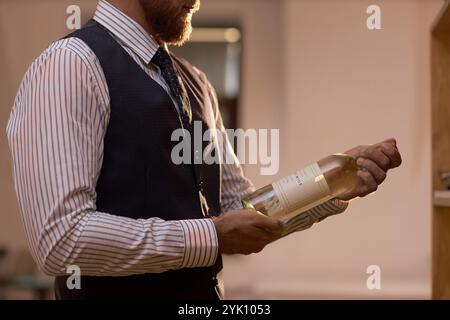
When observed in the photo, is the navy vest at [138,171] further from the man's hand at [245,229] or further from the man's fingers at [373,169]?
A: the man's fingers at [373,169]

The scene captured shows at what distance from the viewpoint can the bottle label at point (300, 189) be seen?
1.06 meters

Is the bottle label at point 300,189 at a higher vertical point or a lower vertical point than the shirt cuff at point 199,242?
higher

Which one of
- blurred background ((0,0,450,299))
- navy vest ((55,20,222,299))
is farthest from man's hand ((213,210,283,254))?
blurred background ((0,0,450,299))

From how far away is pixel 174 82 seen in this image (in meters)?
1.18

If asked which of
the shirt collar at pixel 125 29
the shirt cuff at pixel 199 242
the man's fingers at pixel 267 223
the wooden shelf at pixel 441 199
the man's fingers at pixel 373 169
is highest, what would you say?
the shirt collar at pixel 125 29

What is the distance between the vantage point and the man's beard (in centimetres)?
118

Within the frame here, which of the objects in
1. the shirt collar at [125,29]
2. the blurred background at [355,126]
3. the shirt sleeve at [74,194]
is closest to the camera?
the shirt sleeve at [74,194]

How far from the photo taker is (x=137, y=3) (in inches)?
46.6

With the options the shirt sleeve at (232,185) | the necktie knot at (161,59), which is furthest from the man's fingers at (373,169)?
the necktie knot at (161,59)

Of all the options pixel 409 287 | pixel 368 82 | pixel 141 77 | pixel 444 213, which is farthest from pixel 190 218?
pixel 368 82

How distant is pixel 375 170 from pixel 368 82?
302 centimetres

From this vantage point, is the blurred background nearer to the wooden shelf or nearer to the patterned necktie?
the wooden shelf

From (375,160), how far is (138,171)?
41cm

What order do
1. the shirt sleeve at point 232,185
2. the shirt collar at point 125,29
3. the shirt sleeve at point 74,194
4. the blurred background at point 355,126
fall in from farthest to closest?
the blurred background at point 355,126 → the shirt sleeve at point 232,185 → the shirt collar at point 125,29 → the shirt sleeve at point 74,194
